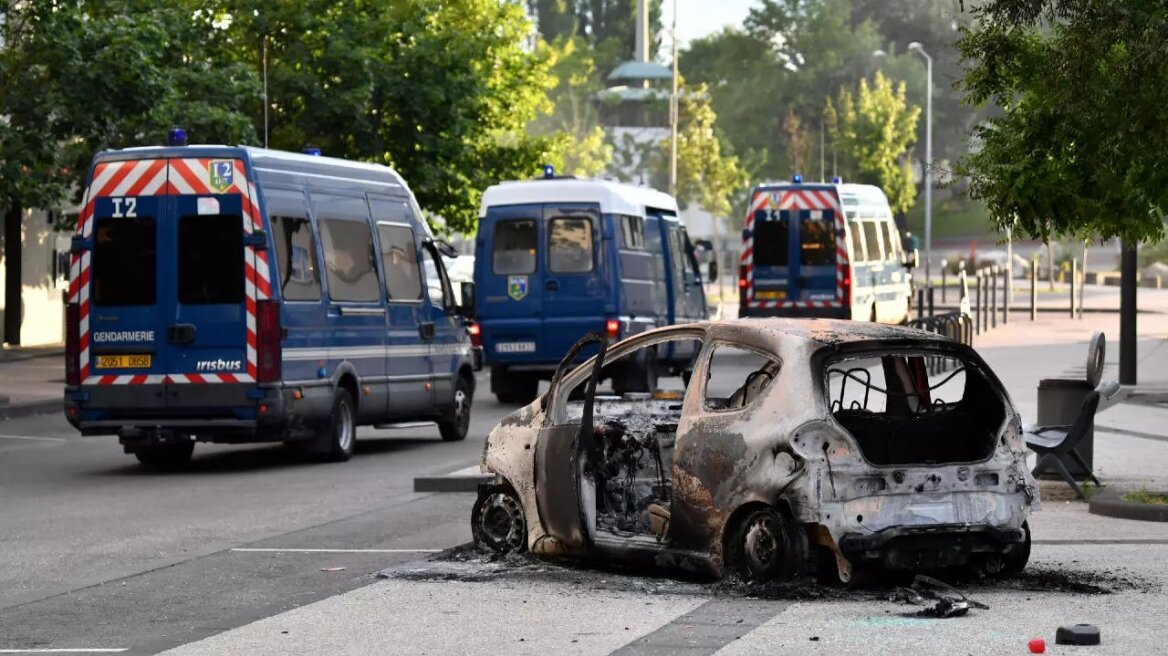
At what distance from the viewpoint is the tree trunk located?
3916cm

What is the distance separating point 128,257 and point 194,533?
194 inches

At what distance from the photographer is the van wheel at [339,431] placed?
1922 centimetres

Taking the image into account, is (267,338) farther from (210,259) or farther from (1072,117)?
(1072,117)

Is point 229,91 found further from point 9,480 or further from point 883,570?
point 883,570

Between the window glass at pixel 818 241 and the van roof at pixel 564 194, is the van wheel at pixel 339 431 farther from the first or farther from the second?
the window glass at pixel 818 241

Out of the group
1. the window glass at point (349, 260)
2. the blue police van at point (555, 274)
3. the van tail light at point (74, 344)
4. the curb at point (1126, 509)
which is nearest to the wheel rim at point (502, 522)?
the curb at point (1126, 509)

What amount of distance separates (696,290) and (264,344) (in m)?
11.8

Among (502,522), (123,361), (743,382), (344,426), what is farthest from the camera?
(344,426)

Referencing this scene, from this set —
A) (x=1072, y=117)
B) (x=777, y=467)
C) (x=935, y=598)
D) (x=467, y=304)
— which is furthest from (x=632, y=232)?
(x=935, y=598)

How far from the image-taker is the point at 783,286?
35281 mm

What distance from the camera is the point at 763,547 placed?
10.6 metres

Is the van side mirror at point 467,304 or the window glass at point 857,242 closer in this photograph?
the van side mirror at point 467,304

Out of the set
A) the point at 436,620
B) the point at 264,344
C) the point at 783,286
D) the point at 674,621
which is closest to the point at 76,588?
the point at 436,620

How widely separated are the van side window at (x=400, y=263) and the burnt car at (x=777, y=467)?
8185 millimetres
